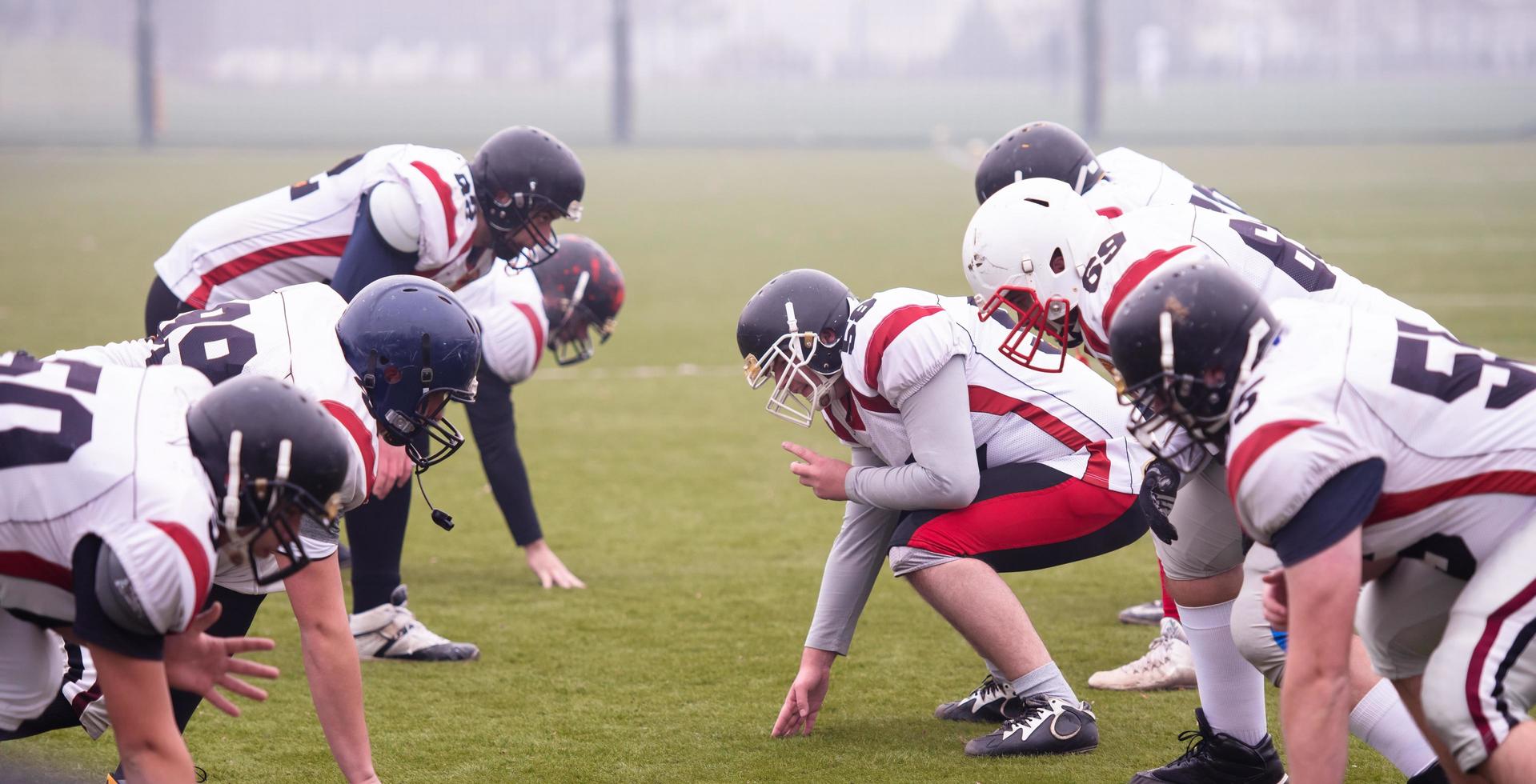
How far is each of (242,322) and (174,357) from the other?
0.16 m

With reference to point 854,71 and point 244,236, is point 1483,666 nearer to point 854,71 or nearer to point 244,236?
point 244,236

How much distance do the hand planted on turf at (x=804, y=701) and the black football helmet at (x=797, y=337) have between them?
65 cm

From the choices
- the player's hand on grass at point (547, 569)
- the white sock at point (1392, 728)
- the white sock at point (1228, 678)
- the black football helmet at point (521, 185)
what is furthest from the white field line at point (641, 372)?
the white sock at point (1392, 728)

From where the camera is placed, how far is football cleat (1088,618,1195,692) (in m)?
4.43

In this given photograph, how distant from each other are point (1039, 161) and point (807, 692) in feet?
5.98

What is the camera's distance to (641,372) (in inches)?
392

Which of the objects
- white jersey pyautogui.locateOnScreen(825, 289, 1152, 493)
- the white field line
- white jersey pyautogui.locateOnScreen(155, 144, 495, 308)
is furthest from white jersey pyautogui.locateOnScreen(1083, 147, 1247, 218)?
the white field line

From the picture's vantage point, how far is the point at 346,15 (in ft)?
156

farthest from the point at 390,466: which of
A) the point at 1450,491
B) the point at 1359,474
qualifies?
the point at 1450,491

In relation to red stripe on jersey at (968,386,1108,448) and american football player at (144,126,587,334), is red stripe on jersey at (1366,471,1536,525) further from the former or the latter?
american football player at (144,126,587,334)

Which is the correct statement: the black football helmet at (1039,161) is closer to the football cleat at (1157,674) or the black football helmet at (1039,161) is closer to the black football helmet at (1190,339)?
the football cleat at (1157,674)

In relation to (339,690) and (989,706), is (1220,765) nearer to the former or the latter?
(989,706)

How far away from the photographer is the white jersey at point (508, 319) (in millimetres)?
5406

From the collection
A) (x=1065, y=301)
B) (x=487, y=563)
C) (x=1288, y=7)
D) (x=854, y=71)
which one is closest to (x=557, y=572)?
(x=487, y=563)
